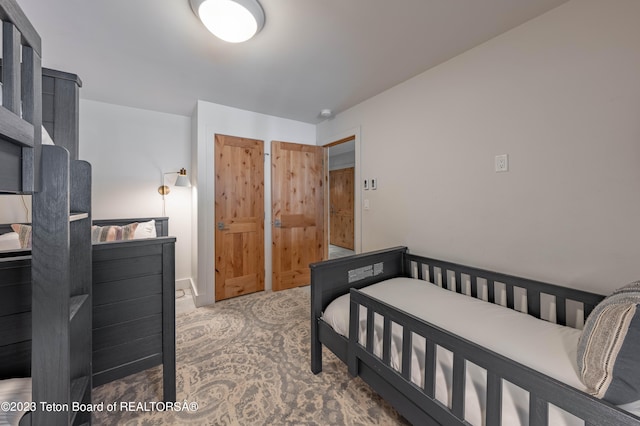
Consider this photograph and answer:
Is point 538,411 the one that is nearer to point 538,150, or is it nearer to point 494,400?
point 494,400

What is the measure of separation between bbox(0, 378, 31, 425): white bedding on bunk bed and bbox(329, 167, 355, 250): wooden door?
5.12m

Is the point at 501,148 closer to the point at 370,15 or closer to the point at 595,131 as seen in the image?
the point at 595,131

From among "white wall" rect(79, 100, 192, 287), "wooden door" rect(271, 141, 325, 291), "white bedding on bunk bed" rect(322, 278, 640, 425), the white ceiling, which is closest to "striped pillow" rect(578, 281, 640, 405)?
"white bedding on bunk bed" rect(322, 278, 640, 425)

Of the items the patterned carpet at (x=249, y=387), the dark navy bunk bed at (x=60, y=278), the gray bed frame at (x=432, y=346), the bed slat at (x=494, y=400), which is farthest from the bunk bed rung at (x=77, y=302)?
the bed slat at (x=494, y=400)

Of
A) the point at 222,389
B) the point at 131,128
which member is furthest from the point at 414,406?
the point at 131,128

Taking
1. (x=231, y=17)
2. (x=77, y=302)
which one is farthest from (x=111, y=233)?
(x=231, y=17)

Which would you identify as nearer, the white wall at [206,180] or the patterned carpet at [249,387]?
the patterned carpet at [249,387]

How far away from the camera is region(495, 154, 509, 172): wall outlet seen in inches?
64.8

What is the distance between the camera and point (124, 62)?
197 centimetres

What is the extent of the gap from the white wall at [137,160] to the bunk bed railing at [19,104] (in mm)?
2655

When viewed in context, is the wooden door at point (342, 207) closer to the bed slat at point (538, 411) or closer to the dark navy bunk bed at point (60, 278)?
the dark navy bunk bed at point (60, 278)

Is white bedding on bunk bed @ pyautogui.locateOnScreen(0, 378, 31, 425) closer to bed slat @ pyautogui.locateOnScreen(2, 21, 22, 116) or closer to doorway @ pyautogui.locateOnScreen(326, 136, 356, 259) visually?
bed slat @ pyautogui.locateOnScreen(2, 21, 22, 116)

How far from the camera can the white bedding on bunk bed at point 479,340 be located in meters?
0.86

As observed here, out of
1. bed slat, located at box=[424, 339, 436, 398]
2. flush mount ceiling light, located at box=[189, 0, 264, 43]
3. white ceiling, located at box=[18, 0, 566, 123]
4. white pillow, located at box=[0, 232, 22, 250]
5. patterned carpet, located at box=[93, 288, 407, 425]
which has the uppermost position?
white ceiling, located at box=[18, 0, 566, 123]
